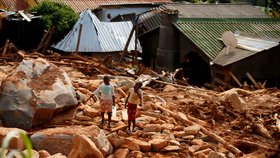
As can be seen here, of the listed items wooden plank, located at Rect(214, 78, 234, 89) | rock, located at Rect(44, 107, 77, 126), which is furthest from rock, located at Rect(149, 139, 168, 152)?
wooden plank, located at Rect(214, 78, 234, 89)

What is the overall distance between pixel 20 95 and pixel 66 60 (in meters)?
7.89

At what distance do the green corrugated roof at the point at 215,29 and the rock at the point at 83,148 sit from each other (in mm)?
13414

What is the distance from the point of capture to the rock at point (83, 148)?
22.4 feet

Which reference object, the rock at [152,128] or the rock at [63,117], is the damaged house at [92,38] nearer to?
the rock at [63,117]

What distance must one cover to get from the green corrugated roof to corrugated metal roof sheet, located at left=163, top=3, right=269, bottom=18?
516cm

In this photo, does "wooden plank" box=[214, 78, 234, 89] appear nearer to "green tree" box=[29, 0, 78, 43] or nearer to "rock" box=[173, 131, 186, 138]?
"rock" box=[173, 131, 186, 138]

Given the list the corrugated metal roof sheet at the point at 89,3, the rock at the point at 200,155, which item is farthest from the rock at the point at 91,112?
the corrugated metal roof sheet at the point at 89,3

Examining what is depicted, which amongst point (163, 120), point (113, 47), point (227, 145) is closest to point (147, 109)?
point (163, 120)

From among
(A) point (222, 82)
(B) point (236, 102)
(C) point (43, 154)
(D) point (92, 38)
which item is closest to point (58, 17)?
(D) point (92, 38)

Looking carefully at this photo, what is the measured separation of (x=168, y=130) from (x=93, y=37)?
1620cm

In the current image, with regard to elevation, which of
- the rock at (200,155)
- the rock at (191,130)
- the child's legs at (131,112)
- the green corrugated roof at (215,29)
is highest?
the green corrugated roof at (215,29)

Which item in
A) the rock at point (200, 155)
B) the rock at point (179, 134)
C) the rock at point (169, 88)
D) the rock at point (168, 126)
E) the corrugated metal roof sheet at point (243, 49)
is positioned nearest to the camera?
the rock at point (200, 155)

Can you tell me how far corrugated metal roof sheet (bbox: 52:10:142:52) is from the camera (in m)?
23.8

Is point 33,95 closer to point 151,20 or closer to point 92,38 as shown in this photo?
point 92,38
